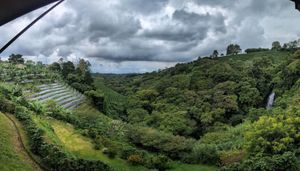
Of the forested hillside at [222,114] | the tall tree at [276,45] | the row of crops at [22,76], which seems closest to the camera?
the forested hillside at [222,114]

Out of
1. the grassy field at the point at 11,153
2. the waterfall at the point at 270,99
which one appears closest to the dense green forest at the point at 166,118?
the grassy field at the point at 11,153

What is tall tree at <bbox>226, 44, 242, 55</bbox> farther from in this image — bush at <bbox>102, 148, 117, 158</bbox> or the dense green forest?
bush at <bbox>102, 148, 117, 158</bbox>

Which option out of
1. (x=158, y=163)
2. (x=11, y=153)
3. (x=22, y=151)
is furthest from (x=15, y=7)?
(x=158, y=163)

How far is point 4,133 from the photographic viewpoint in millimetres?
18312

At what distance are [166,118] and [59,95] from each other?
10.9 metres

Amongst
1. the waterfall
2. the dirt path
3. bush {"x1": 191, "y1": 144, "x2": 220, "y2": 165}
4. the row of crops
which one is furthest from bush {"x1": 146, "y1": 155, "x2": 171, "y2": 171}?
the waterfall

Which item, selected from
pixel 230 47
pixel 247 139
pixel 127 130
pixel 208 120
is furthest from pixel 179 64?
pixel 247 139

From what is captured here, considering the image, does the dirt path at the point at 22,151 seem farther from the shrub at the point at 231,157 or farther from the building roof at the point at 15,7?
the building roof at the point at 15,7

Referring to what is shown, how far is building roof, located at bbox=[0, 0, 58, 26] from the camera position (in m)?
1.43

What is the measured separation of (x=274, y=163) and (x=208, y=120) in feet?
69.3

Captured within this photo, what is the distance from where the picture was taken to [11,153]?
Answer: 16.3 metres

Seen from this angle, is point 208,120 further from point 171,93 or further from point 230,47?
point 230,47

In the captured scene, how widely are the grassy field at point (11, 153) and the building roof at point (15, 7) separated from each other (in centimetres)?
1381

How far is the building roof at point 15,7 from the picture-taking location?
1430mm
